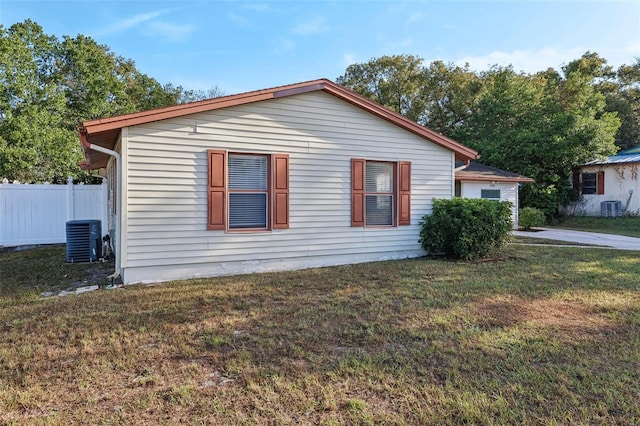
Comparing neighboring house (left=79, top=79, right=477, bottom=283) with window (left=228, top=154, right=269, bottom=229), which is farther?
window (left=228, top=154, right=269, bottom=229)

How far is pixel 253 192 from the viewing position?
6750 millimetres

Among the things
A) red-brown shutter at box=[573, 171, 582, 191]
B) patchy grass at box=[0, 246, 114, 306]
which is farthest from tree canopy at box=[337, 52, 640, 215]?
patchy grass at box=[0, 246, 114, 306]

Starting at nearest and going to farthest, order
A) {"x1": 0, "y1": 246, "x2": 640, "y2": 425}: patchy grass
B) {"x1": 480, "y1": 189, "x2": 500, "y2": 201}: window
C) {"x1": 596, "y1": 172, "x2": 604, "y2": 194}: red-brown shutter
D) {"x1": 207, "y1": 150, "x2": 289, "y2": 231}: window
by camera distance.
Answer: {"x1": 0, "y1": 246, "x2": 640, "y2": 425}: patchy grass
{"x1": 207, "y1": 150, "x2": 289, "y2": 231}: window
{"x1": 480, "y1": 189, "x2": 500, "y2": 201}: window
{"x1": 596, "y1": 172, "x2": 604, "y2": 194}: red-brown shutter

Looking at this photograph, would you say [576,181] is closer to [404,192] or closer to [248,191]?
[404,192]

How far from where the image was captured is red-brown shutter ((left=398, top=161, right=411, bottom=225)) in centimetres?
796

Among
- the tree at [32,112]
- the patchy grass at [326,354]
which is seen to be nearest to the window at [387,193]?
the patchy grass at [326,354]

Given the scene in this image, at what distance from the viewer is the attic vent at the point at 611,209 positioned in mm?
16469

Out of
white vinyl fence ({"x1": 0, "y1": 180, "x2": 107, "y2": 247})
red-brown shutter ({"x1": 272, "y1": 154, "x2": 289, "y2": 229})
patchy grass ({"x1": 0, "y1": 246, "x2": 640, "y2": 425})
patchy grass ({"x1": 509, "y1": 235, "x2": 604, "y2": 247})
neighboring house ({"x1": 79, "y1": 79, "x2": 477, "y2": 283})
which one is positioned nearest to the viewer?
patchy grass ({"x1": 0, "y1": 246, "x2": 640, "y2": 425})

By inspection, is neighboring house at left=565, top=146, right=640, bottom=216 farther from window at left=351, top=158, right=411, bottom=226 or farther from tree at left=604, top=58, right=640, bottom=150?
window at left=351, top=158, right=411, bottom=226

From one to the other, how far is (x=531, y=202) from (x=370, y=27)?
10907mm

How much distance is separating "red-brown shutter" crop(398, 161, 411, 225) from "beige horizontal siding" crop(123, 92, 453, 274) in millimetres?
147

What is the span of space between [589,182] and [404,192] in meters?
14.7

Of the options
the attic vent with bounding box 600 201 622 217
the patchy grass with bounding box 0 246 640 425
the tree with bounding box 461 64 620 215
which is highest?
the tree with bounding box 461 64 620 215

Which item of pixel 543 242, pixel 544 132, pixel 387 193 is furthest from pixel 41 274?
pixel 544 132
